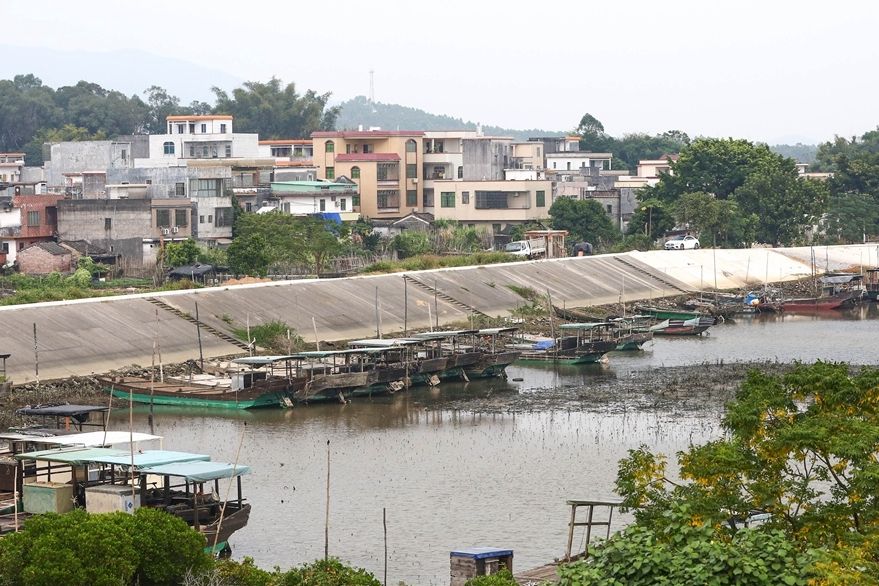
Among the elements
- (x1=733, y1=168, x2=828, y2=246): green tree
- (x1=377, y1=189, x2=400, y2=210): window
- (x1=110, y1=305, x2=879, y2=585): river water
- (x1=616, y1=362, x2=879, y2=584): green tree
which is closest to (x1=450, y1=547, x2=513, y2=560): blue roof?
(x1=616, y1=362, x2=879, y2=584): green tree

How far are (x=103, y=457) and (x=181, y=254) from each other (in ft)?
156

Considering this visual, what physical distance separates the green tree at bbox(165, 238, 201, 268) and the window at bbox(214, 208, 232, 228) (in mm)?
6903

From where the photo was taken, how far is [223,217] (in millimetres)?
84125

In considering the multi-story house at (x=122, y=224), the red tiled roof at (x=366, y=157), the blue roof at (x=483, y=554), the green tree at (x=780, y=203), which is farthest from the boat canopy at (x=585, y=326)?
the green tree at (x=780, y=203)

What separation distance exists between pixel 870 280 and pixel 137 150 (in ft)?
157

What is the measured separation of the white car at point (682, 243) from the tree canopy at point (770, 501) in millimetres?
68207

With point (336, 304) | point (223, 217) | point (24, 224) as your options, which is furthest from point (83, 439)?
point (223, 217)

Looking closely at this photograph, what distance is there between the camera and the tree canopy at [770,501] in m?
18.2

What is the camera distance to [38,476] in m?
30.0

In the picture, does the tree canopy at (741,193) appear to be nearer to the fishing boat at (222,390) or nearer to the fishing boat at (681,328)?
the fishing boat at (681,328)

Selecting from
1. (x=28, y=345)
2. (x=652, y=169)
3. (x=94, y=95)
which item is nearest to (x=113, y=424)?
(x=28, y=345)

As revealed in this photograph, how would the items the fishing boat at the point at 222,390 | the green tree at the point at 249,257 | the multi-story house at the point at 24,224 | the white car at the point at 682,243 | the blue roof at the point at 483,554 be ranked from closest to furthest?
the blue roof at the point at 483,554 → the fishing boat at the point at 222,390 → the green tree at the point at 249,257 → the multi-story house at the point at 24,224 → the white car at the point at 682,243

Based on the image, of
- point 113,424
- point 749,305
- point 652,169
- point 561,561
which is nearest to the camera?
point 561,561

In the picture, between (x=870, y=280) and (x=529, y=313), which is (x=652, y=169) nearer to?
(x=870, y=280)
